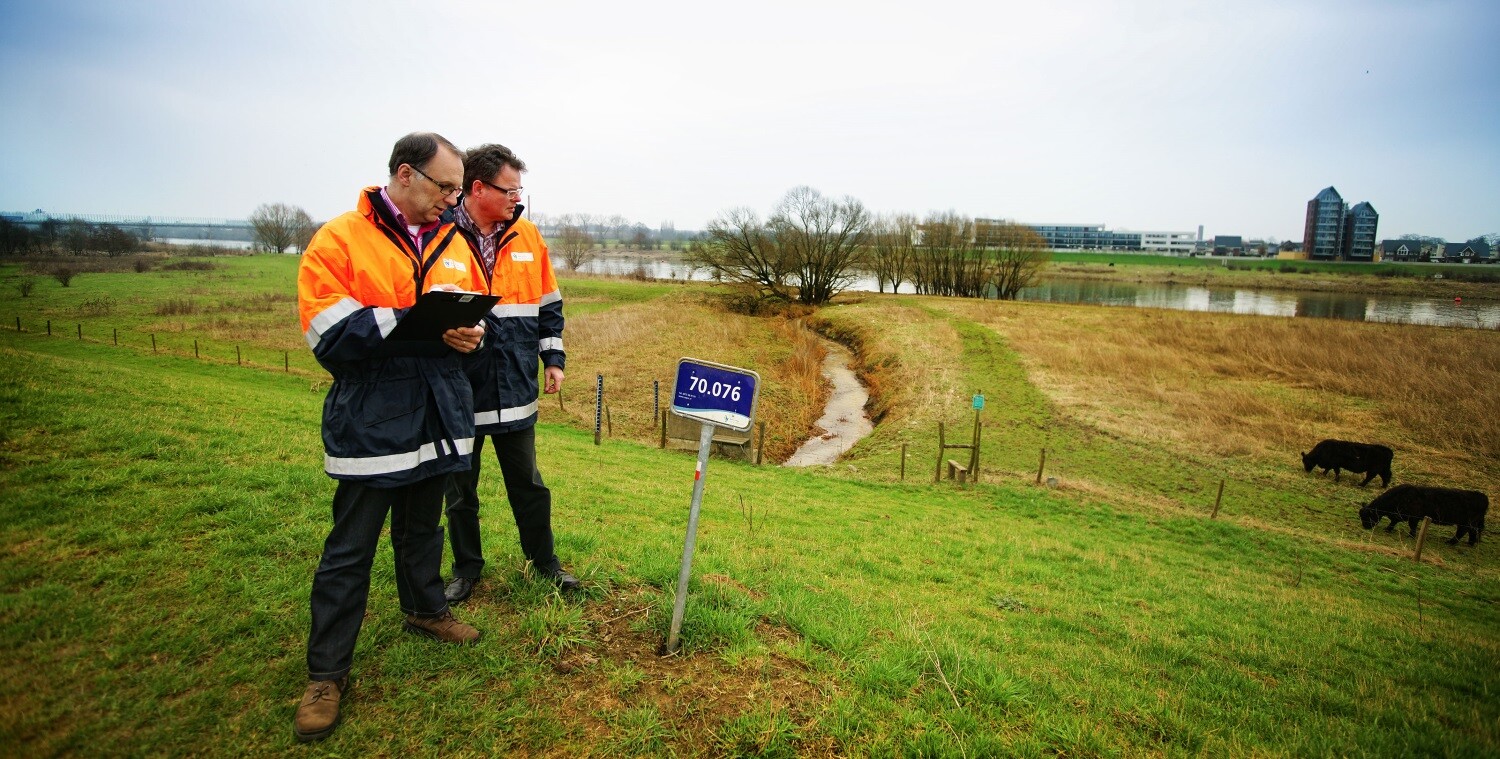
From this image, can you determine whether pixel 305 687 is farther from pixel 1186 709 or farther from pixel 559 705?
pixel 1186 709

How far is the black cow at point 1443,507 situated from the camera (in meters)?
12.4

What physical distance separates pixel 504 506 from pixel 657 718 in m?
3.78

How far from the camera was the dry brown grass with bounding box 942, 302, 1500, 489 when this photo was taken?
18.7 meters

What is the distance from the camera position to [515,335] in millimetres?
3529

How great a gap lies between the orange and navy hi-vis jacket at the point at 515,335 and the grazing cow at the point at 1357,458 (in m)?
21.0

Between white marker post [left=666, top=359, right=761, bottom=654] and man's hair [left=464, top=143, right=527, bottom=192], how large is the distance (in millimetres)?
1593

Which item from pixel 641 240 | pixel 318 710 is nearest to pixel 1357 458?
pixel 318 710

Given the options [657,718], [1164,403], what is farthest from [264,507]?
[1164,403]

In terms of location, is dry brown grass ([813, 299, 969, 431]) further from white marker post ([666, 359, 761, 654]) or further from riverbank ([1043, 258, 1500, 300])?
riverbank ([1043, 258, 1500, 300])

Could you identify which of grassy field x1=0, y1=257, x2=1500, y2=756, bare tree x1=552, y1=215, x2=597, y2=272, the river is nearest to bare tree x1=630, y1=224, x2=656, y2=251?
bare tree x1=552, y1=215, x2=597, y2=272

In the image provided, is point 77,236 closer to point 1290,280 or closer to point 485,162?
point 485,162

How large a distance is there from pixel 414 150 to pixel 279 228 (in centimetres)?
10154

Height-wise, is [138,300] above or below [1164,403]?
above

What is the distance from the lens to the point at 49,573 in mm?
3191
